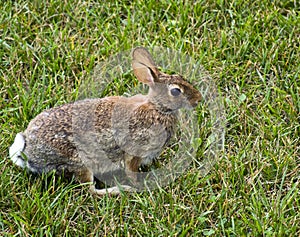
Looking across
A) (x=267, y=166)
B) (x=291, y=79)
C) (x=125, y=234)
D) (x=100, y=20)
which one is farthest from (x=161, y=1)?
(x=125, y=234)

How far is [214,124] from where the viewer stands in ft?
15.6

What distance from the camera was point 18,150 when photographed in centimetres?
429

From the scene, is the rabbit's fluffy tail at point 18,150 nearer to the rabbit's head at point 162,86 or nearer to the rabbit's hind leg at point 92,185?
the rabbit's hind leg at point 92,185

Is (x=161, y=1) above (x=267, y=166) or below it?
above

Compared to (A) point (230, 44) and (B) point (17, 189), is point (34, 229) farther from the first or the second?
(A) point (230, 44)

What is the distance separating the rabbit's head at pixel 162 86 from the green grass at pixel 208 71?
483 mm

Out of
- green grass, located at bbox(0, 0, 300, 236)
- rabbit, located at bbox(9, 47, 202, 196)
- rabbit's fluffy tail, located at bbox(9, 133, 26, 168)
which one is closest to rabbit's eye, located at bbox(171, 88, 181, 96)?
rabbit, located at bbox(9, 47, 202, 196)

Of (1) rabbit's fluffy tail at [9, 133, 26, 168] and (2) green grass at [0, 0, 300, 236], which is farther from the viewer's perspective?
(1) rabbit's fluffy tail at [9, 133, 26, 168]

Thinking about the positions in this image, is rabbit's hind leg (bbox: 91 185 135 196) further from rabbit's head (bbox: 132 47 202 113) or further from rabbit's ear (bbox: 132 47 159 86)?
rabbit's ear (bbox: 132 47 159 86)

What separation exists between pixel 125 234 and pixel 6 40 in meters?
2.05

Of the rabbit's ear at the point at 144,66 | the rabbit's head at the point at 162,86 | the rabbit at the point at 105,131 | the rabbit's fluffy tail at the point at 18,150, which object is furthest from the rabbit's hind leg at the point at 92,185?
the rabbit's ear at the point at 144,66

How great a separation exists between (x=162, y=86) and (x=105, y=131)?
45cm

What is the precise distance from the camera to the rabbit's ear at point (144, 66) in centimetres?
424

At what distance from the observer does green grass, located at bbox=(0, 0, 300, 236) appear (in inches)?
164
